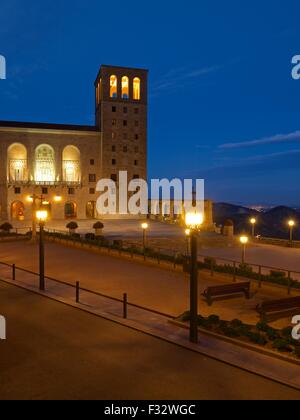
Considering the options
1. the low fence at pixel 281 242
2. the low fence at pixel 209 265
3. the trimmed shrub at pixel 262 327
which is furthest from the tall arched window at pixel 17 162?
the trimmed shrub at pixel 262 327

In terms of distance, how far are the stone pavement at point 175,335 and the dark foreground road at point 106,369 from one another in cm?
26

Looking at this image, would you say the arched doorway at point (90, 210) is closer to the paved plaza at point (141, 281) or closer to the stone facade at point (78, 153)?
the stone facade at point (78, 153)

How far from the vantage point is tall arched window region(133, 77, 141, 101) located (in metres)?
64.2

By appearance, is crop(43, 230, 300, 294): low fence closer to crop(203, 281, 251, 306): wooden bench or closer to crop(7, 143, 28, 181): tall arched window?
crop(203, 281, 251, 306): wooden bench

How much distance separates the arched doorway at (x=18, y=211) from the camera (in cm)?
5984

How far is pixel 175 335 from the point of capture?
10227mm

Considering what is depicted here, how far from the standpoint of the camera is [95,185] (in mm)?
62531

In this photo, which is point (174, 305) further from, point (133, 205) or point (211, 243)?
point (133, 205)

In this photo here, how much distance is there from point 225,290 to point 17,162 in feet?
171

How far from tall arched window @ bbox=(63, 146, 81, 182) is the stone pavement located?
47012 millimetres

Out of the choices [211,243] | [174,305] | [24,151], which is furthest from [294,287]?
[24,151]

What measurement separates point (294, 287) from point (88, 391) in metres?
10.4

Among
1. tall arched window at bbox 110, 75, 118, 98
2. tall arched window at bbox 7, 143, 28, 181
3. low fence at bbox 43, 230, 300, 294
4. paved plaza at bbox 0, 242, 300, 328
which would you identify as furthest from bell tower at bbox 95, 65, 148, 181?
paved plaza at bbox 0, 242, 300, 328

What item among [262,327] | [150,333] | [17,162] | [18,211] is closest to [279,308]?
[262,327]
